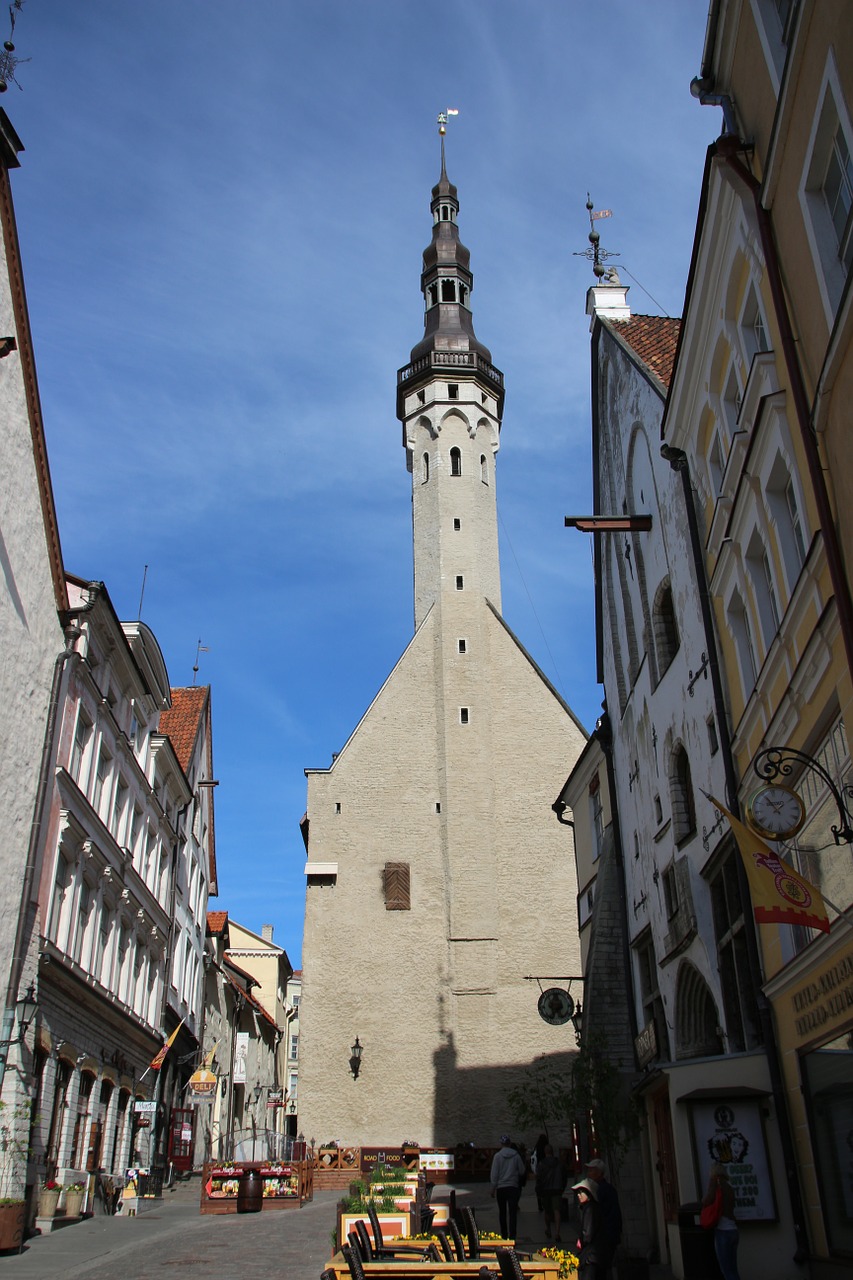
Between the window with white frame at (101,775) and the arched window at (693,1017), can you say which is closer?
the arched window at (693,1017)

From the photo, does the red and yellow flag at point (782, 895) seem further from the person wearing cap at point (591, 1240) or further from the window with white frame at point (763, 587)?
the window with white frame at point (763, 587)

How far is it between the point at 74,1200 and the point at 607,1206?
11.8 metres

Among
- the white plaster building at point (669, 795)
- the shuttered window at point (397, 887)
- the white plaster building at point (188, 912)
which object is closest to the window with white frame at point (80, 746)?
the white plaster building at point (188, 912)

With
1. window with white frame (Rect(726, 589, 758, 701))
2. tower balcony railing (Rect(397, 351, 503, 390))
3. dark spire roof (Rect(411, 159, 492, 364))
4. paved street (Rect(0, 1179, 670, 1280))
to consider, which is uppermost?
dark spire roof (Rect(411, 159, 492, 364))

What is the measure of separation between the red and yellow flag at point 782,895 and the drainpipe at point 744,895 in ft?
5.50

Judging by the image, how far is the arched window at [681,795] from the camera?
15812 mm

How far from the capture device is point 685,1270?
10.4m

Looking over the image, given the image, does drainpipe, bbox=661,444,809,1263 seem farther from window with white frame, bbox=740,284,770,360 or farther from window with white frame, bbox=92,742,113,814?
window with white frame, bbox=92,742,113,814

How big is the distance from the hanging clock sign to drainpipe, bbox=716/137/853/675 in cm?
1379

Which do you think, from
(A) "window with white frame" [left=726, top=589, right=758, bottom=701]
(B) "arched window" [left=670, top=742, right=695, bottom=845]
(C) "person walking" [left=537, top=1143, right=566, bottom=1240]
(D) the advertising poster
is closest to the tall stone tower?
(C) "person walking" [left=537, top=1143, right=566, bottom=1240]

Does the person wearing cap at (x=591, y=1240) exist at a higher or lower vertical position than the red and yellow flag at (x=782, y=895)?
lower

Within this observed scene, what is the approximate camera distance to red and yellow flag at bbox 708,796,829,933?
8891 millimetres

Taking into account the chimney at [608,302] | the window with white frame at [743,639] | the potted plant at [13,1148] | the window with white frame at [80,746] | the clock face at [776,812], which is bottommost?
the potted plant at [13,1148]

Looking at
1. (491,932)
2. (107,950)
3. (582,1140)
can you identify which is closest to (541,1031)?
(491,932)
